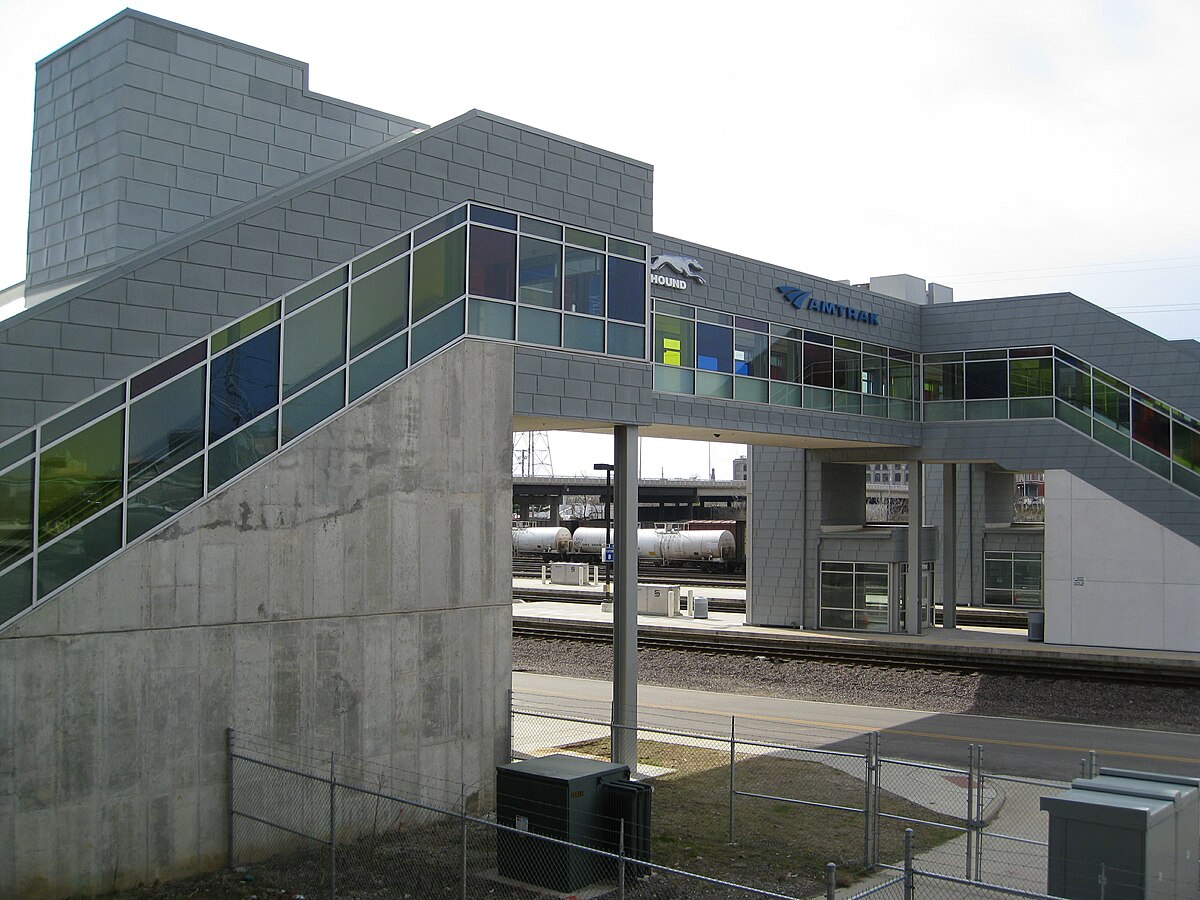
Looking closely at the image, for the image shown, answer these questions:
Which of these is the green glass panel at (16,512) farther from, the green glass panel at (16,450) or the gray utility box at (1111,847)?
the gray utility box at (1111,847)

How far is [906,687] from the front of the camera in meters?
26.7

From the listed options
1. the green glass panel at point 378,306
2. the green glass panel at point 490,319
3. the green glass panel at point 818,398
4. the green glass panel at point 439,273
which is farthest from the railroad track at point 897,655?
the green glass panel at point 378,306

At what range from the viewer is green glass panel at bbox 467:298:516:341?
16.2 metres

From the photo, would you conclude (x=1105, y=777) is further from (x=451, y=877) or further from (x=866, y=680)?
(x=866, y=680)

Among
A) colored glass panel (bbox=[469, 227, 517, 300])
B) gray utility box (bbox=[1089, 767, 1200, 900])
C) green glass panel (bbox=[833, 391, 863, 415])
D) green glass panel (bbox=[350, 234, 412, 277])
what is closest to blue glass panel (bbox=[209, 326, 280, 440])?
green glass panel (bbox=[350, 234, 412, 277])

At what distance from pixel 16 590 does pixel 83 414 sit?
6.52 ft

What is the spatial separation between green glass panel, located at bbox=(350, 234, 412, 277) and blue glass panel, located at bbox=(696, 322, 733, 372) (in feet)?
36.8

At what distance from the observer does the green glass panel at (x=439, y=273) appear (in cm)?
1555

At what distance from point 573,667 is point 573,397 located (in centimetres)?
1492

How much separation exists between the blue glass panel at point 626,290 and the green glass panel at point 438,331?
3308mm

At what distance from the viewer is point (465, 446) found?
15820mm

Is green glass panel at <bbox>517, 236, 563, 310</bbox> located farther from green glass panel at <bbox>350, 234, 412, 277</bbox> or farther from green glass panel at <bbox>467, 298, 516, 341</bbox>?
green glass panel at <bbox>350, 234, 412, 277</bbox>

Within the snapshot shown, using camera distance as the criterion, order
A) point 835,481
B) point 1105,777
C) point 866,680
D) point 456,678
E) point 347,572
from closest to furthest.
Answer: point 1105,777
point 347,572
point 456,678
point 866,680
point 835,481

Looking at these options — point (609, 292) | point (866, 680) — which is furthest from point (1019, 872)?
point (866, 680)
